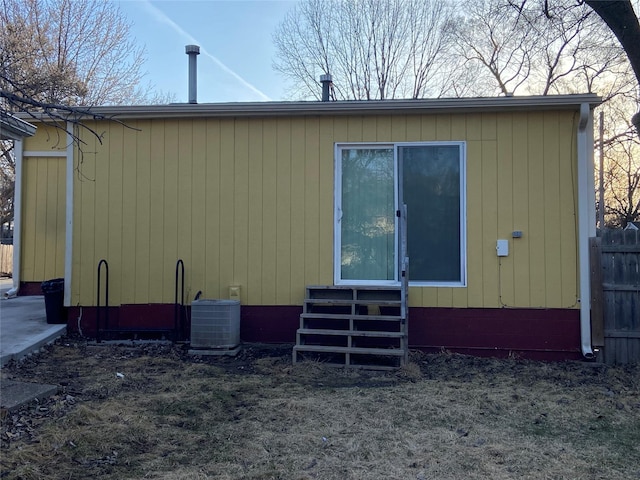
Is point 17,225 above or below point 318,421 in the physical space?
above

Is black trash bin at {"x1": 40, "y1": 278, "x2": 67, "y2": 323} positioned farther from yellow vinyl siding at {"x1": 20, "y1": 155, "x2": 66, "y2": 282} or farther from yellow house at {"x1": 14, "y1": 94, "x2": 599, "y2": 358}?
yellow vinyl siding at {"x1": 20, "y1": 155, "x2": 66, "y2": 282}

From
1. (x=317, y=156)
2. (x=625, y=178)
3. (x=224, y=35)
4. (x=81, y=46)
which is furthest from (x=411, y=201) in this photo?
(x=625, y=178)

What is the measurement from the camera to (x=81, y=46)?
15.7 meters

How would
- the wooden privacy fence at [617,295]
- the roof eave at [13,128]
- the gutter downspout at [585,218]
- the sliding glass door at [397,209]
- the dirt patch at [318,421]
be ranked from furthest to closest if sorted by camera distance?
the sliding glass door at [397,209] < the gutter downspout at [585,218] < the wooden privacy fence at [617,295] < the roof eave at [13,128] < the dirt patch at [318,421]

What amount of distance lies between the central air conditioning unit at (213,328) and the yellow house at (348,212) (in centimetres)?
42

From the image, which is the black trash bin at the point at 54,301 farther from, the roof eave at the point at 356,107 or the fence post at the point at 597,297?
the fence post at the point at 597,297

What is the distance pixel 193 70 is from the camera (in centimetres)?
698

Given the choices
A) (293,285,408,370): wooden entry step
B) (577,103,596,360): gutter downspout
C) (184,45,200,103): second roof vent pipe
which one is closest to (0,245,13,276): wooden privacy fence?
(184,45,200,103): second roof vent pipe

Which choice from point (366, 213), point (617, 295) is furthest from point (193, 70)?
point (617, 295)

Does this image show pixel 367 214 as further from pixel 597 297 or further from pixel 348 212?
pixel 597 297

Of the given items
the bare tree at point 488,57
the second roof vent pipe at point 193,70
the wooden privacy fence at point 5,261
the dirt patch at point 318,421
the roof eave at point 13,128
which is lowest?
the dirt patch at point 318,421

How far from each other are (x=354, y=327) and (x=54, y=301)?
3.80m

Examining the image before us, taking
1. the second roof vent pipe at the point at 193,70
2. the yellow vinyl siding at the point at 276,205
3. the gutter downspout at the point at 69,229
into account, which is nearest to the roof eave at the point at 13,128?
the gutter downspout at the point at 69,229

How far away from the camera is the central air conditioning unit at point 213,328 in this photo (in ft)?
18.8
